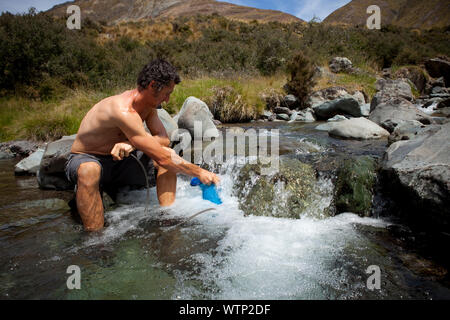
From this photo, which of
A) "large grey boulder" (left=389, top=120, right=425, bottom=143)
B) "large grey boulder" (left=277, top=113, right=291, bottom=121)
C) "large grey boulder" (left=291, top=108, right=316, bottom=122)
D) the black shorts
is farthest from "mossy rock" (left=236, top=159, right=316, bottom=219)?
"large grey boulder" (left=277, top=113, right=291, bottom=121)

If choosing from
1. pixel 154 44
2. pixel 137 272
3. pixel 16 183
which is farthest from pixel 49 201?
pixel 154 44

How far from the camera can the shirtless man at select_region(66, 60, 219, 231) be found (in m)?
2.41

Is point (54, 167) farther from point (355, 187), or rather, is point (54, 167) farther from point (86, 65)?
point (86, 65)

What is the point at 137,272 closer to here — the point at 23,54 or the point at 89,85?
the point at 89,85

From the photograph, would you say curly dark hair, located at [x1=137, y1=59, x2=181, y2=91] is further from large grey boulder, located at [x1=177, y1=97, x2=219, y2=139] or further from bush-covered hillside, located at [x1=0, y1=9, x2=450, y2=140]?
bush-covered hillside, located at [x1=0, y1=9, x2=450, y2=140]

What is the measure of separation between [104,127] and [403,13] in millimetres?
105416

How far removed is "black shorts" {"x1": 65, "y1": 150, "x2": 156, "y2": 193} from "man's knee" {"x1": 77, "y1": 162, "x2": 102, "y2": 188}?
8 centimetres

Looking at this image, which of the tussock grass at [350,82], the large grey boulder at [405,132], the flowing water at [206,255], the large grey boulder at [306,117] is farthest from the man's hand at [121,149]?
the tussock grass at [350,82]

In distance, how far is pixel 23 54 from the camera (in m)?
8.82

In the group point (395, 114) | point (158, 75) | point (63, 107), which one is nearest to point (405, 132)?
point (395, 114)

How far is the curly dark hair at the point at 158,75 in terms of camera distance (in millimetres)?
2412
